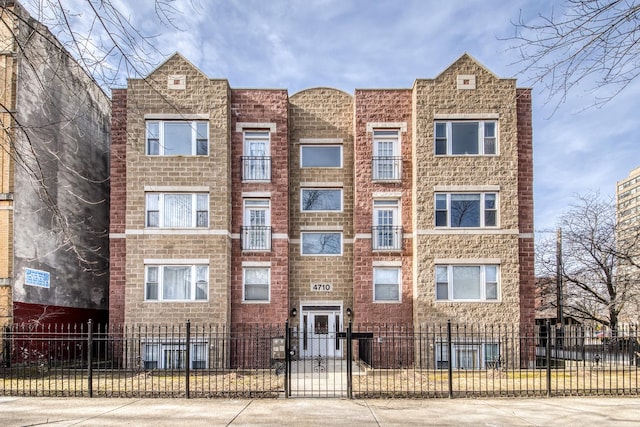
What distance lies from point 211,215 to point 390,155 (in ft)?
24.4

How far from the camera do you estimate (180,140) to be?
21094mm

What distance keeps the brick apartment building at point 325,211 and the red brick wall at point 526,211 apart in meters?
0.05

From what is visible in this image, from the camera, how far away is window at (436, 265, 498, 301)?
2044 cm

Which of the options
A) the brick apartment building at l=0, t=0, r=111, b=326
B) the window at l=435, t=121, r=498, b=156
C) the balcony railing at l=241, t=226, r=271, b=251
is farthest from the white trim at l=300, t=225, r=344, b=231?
the brick apartment building at l=0, t=0, r=111, b=326

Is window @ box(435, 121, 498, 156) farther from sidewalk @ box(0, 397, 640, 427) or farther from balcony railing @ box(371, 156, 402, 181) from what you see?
sidewalk @ box(0, 397, 640, 427)

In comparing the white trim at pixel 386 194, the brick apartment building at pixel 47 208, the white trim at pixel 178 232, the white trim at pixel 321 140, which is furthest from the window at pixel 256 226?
the brick apartment building at pixel 47 208

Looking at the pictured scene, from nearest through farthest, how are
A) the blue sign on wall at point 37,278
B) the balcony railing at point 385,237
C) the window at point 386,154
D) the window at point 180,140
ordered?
the blue sign on wall at point 37,278
the window at point 180,140
the balcony railing at point 385,237
the window at point 386,154

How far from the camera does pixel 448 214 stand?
68.1ft

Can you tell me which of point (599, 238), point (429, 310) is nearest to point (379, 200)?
point (429, 310)

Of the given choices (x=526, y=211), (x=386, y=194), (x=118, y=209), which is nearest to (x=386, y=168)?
(x=386, y=194)

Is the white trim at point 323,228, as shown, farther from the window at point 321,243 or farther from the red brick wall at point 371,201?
the red brick wall at point 371,201

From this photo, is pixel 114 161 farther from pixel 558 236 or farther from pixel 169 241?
pixel 558 236

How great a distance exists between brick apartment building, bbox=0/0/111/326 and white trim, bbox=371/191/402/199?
9891 millimetres

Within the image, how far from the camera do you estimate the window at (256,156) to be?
21.8 m
